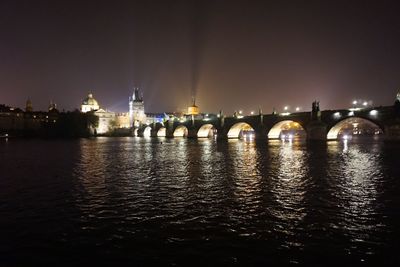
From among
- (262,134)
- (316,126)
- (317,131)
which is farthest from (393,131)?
(262,134)

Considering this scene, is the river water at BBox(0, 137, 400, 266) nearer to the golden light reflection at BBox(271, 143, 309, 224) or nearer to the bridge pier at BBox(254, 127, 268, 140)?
the golden light reflection at BBox(271, 143, 309, 224)

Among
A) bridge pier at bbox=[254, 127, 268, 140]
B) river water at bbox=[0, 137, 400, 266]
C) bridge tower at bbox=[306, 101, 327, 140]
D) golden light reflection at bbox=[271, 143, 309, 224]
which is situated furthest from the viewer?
bridge pier at bbox=[254, 127, 268, 140]

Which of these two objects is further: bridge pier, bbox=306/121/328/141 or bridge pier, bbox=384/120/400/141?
bridge pier, bbox=306/121/328/141

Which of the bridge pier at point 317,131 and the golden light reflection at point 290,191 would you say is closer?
the golden light reflection at point 290,191

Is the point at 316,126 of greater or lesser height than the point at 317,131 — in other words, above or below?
above

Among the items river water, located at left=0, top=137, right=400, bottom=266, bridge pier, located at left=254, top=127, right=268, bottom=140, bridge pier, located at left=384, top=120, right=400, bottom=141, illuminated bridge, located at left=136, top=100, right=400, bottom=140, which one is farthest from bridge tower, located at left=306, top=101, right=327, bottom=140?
river water, located at left=0, top=137, right=400, bottom=266

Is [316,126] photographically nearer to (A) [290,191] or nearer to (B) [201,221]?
(A) [290,191]

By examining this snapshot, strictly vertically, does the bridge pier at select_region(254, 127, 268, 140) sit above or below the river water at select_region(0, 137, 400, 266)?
above

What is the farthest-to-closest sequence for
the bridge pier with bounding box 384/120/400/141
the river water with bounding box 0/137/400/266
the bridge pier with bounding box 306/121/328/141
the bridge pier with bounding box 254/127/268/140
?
the bridge pier with bounding box 254/127/268/140
the bridge pier with bounding box 306/121/328/141
the bridge pier with bounding box 384/120/400/141
the river water with bounding box 0/137/400/266

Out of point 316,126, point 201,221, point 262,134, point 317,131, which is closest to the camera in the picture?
point 201,221

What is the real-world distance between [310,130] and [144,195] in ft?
225

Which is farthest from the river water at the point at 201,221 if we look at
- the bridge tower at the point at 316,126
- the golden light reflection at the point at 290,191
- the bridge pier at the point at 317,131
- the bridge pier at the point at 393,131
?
the bridge tower at the point at 316,126

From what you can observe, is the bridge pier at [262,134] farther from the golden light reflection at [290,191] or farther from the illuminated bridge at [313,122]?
the golden light reflection at [290,191]

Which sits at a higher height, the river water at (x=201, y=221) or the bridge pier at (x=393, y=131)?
the bridge pier at (x=393, y=131)
